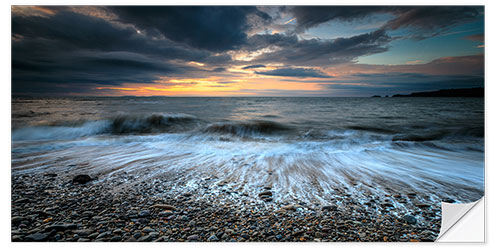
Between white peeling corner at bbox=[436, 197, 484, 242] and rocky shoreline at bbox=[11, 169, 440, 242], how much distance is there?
0.34 ft

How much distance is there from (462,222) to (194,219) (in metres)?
2.30

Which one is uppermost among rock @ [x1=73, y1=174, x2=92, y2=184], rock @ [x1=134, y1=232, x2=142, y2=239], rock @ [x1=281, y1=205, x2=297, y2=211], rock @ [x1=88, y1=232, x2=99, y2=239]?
rock @ [x1=73, y1=174, x2=92, y2=184]

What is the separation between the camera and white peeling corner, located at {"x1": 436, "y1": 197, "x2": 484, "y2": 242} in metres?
1.55

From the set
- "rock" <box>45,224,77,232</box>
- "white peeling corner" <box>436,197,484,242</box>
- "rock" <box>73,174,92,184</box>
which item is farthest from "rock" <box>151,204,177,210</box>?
"white peeling corner" <box>436,197,484,242</box>

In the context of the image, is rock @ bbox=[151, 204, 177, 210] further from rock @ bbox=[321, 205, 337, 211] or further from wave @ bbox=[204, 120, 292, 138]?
wave @ bbox=[204, 120, 292, 138]

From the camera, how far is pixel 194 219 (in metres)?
1.50

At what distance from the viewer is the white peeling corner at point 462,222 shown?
1.55m

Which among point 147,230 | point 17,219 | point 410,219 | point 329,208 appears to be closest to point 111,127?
point 17,219

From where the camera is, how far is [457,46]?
2.48m

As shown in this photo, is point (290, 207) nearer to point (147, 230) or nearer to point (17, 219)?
point (147, 230)

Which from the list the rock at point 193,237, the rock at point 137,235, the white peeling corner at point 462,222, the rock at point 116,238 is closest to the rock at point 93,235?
the rock at point 116,238

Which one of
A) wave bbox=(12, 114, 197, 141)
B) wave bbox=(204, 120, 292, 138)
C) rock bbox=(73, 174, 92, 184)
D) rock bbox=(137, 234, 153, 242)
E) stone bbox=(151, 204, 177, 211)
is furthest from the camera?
wave bbox=(204, 120, 292, 138)

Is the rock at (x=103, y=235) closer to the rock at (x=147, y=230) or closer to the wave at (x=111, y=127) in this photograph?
the rock at (x=147, y=230)

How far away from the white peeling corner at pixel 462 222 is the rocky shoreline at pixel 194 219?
0.10 meters
